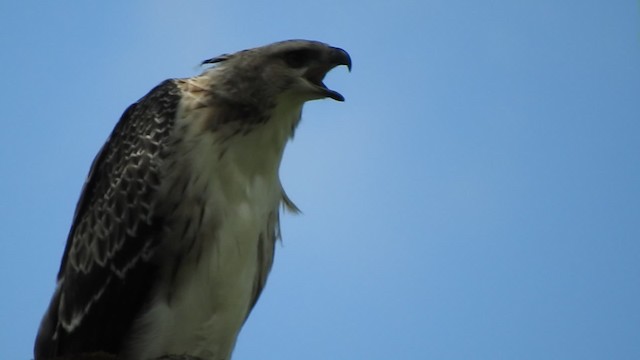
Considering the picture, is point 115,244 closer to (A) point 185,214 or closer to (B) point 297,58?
(A) point 185,214

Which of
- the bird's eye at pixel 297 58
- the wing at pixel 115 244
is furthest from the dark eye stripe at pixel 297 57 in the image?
the wing at pixel 115 244

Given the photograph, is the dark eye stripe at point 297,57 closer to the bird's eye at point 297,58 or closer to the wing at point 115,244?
the bird's eye at point 297,58

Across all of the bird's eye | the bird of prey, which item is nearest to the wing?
the bird of prey

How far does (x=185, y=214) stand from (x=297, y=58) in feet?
4.67

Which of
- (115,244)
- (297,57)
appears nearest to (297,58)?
(297,57)

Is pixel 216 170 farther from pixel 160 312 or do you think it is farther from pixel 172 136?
pixel 160 312

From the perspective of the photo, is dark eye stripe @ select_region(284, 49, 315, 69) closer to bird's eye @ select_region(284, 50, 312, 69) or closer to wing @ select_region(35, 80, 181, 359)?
bird's eye @ select_region(284, 50, 312, 69)

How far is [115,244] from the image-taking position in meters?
6.74

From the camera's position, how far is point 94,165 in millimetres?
7266

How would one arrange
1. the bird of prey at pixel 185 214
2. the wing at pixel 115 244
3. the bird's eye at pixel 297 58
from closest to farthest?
the bird of prey at pixel 185 214 → the wing at pixel 115 244 → the bird's eye at pixel 297 58

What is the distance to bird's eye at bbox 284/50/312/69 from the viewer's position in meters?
7.03

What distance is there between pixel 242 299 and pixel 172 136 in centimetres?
122

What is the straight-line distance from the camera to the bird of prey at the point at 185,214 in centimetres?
646

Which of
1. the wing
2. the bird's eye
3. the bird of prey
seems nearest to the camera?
the bird of prey
